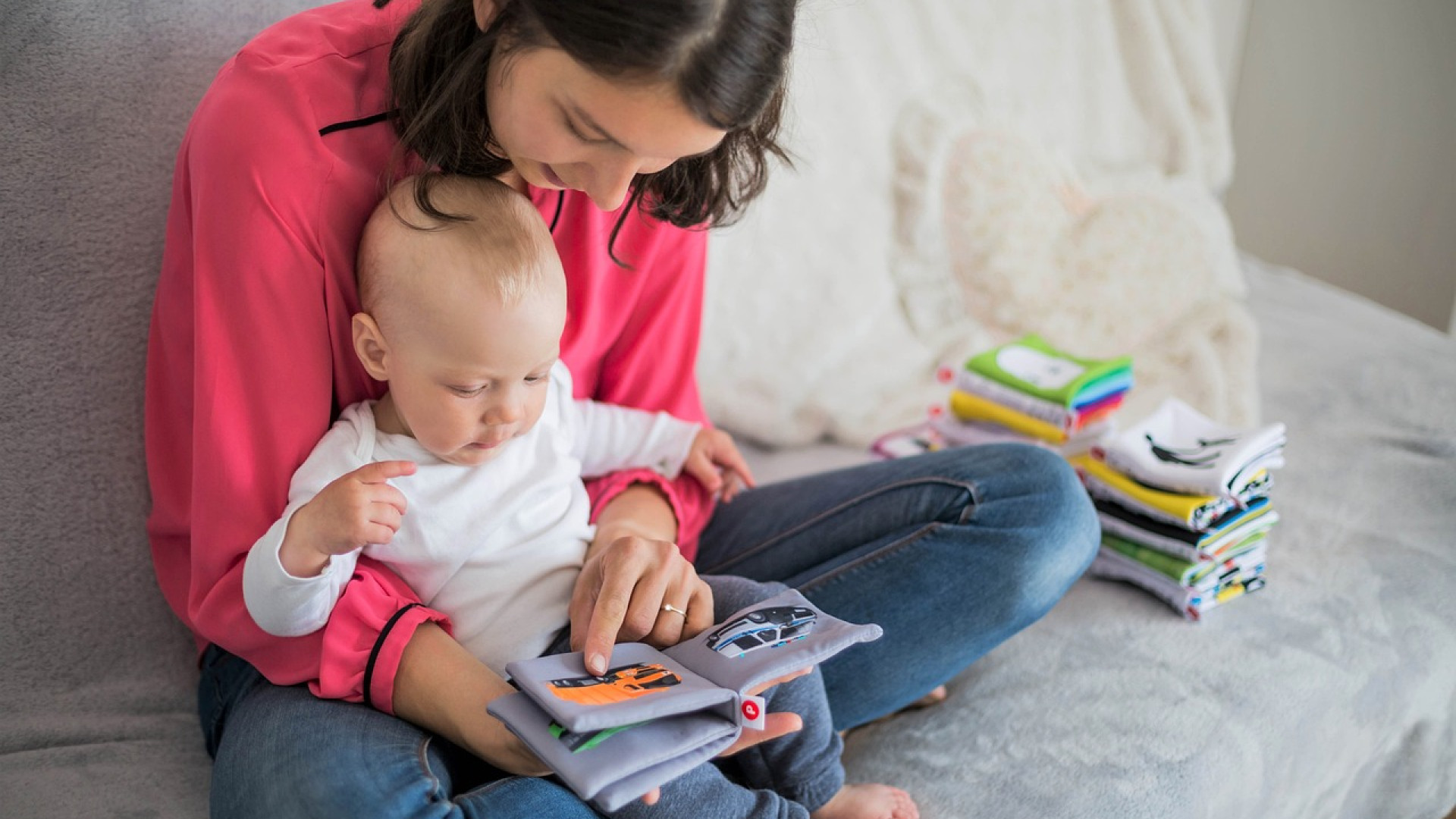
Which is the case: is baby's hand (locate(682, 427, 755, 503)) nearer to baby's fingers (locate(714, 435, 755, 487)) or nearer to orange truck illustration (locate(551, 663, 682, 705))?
baby's fingers (locate(714, 435, 755, 487))

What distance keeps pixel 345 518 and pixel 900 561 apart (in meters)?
0.60

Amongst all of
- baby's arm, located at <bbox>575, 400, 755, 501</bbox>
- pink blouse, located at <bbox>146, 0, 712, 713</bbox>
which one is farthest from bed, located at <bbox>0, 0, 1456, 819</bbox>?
baby's arm, located at <bbox>575, 400, 755, 501</bbox>

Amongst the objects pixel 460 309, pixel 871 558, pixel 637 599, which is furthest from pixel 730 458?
pixel 460 309

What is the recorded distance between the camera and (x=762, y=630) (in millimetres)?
977

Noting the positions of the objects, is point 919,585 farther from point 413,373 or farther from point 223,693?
point 223,693

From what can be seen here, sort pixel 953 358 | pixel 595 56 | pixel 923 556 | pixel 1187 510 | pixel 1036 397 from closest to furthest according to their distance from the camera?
pixel 595 56
pixel 923 556
pixel 1187 510
pixel 1036 397
pixel 953 358

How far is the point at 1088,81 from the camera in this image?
2.26 metres

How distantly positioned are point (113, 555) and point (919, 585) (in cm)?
82

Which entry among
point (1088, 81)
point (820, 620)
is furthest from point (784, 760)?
point (1088, 81)

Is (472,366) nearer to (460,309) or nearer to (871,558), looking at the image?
(460,309)

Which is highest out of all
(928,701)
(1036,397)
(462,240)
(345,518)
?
(462,240)

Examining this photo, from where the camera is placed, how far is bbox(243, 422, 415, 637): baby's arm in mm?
865

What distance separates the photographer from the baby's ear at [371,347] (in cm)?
98

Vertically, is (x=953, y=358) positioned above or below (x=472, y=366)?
below
